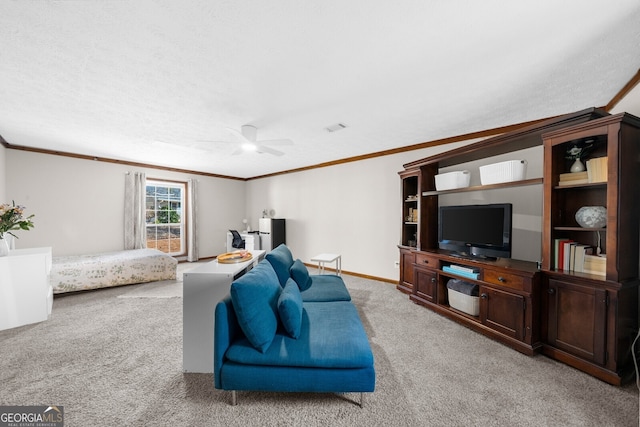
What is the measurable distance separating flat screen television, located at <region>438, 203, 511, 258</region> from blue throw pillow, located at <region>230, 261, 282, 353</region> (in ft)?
8.29

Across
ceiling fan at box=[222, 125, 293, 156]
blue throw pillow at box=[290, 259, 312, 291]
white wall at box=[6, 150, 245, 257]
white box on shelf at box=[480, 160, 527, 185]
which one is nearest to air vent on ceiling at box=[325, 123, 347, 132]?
ceiling fan at box=[222, 125, 293, 156]

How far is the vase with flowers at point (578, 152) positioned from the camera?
2189 millimetres

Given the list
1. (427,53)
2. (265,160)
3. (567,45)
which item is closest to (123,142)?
(265,160)

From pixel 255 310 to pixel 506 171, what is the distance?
279 centimetres

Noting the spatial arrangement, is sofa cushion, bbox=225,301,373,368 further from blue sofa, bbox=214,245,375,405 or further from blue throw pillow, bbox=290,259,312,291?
blue throw pillow, bbox=290,259,312,291

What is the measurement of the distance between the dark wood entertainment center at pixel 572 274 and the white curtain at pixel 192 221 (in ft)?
19.3

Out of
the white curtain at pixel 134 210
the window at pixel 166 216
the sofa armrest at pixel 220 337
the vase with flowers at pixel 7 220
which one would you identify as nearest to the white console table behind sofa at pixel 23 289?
the vase with flowers at pixel 7 220

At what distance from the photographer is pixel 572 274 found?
6.86ft

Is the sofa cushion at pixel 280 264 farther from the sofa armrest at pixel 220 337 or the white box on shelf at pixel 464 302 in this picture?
the white box on shelf at pixel 464 302

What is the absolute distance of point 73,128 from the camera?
3.38 meters

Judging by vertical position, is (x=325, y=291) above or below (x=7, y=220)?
below

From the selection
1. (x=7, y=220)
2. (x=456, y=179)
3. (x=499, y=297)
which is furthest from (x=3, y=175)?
(x=499, y=297)

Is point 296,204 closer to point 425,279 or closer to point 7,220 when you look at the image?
point 425,279

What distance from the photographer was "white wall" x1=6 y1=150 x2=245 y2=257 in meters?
4.38
